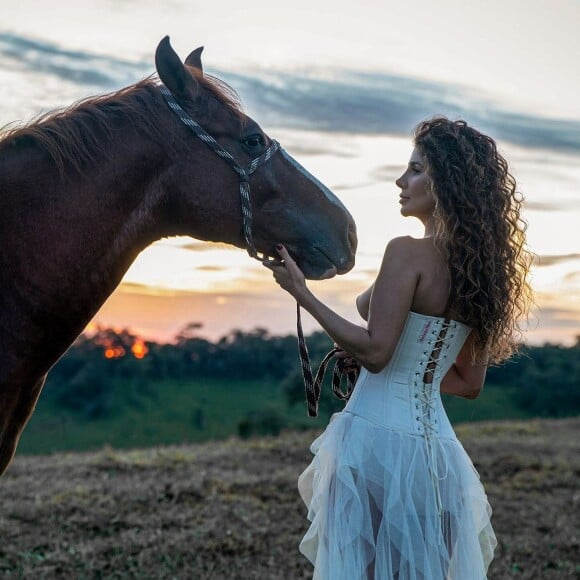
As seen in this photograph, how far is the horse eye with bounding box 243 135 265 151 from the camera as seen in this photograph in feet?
9.41

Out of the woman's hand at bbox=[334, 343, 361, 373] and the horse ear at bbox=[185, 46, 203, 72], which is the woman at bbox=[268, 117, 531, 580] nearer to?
the woman's hand at bbox=[334, 343, 361, 373]

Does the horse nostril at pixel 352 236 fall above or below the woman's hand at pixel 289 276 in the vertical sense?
above

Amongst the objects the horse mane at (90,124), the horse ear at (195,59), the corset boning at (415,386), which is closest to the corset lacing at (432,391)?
the corset boning at (415,386)

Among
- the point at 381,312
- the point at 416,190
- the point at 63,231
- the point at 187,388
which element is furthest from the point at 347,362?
the point at 187,388

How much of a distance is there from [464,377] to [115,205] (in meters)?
1.61

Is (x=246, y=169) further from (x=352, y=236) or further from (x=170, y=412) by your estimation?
(x=170, y=412)

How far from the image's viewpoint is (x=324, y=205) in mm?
2885

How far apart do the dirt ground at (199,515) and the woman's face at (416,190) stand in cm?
302

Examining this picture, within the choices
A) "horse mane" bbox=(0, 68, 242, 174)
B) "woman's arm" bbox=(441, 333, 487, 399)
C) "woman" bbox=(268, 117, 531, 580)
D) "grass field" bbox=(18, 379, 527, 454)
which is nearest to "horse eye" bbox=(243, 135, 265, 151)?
"horse mane" bbox=(0, 68, 242, 174)

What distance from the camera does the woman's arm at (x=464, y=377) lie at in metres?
3.20

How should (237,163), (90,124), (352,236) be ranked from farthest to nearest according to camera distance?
(352,236)
(237,163)
(90,124)

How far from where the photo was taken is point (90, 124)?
2674mm

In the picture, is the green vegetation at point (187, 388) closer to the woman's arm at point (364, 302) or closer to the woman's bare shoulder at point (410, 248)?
the woman's arm at point (364, 302)

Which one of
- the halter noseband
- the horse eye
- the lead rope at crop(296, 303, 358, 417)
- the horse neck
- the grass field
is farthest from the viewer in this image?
the grass field
